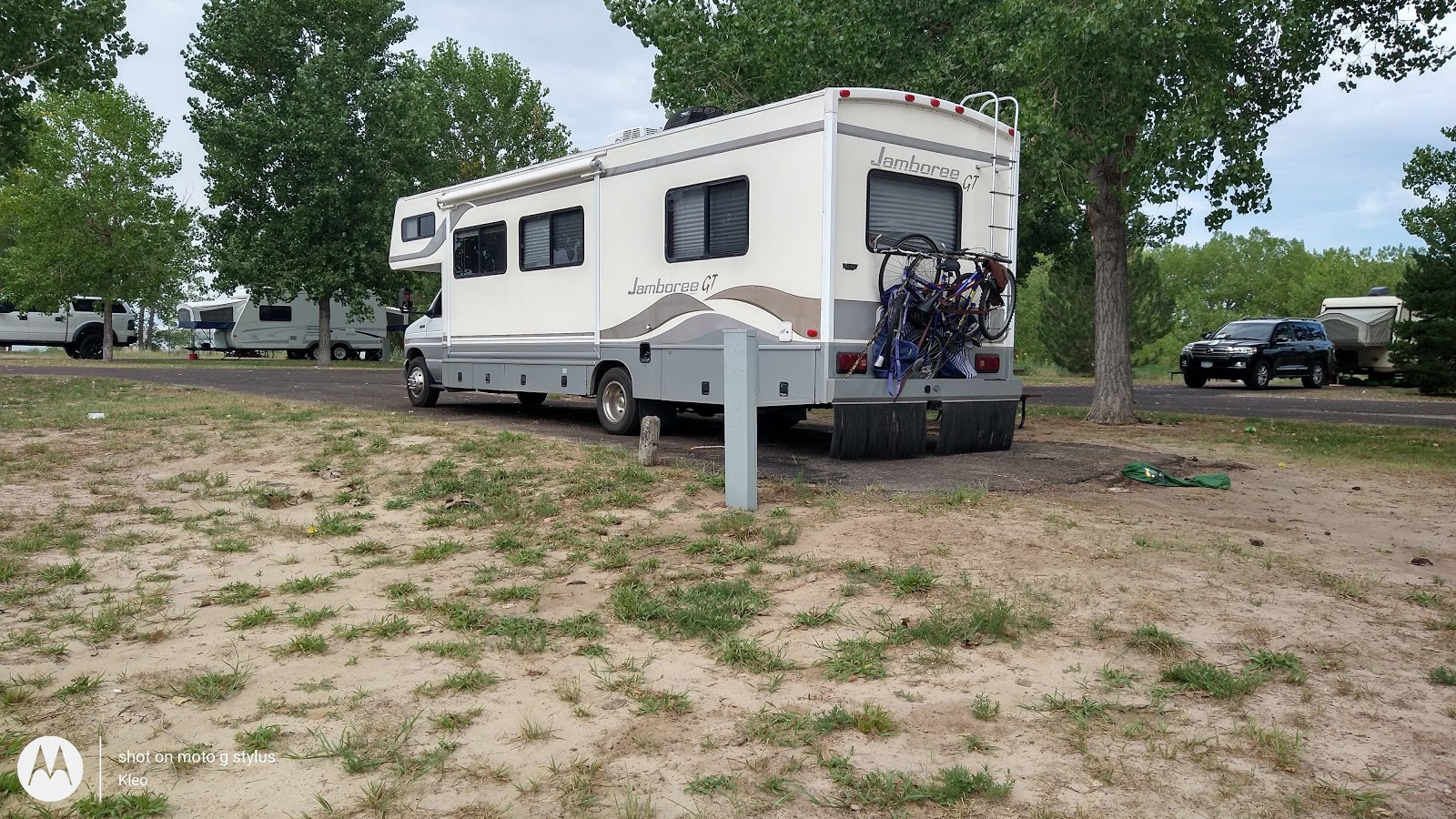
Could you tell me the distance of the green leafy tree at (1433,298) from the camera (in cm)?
2314

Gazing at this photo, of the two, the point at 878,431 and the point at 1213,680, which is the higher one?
the point at 878,431

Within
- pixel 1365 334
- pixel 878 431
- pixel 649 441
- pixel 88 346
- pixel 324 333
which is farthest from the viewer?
pixel 88 346

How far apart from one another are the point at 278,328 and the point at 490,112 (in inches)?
533

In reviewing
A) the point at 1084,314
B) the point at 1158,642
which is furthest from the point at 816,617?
the point at 1084,314

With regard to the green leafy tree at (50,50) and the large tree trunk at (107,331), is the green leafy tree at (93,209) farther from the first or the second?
the green leafy tree at (50,50)

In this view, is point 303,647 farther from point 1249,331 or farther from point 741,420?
point 1249,331

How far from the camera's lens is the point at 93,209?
34.4 m

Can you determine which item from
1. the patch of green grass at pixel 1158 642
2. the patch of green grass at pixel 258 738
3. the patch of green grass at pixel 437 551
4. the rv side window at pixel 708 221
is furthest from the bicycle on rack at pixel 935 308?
the patch of green grass at pixel 258 738

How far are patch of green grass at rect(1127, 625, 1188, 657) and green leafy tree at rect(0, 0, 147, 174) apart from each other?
61.6 feet

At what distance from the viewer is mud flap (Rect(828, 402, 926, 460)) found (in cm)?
889

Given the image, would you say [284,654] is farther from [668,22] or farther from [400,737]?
[668,22]

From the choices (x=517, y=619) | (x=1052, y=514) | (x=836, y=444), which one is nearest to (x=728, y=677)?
(x=517, y=619)

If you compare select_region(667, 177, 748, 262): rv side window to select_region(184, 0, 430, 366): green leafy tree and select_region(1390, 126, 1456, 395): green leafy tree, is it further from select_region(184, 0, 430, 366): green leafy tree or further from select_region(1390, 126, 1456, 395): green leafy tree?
select_region(184, 0, 430, 366): green leafy tree

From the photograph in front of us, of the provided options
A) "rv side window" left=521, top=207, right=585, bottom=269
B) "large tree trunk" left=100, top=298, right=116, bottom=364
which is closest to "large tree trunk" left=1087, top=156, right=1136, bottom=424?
"rv side window" left=521, top=207, right=585, bottom=269
